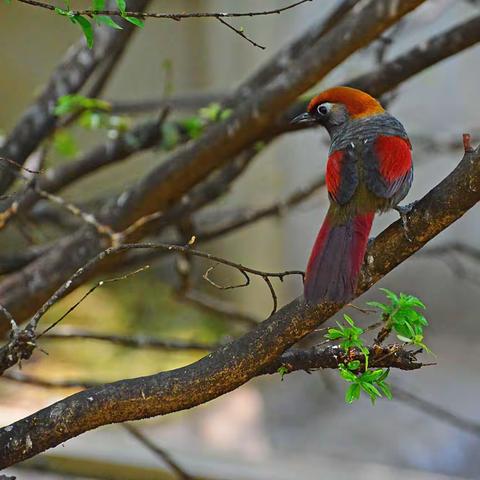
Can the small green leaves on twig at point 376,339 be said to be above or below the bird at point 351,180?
below

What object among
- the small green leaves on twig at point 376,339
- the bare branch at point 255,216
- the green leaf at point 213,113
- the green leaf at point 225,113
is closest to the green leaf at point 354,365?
the small green leaves on twig at point 376,339

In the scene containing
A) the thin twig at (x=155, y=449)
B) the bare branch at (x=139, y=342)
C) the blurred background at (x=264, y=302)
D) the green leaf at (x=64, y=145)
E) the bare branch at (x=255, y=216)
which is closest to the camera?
the thin twig at (x=155, y=449)

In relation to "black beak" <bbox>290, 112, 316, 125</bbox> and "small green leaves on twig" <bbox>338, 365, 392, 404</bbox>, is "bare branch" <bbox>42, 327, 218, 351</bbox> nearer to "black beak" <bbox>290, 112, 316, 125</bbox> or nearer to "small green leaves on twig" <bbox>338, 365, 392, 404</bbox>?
"black beak" <bbox>290, 112, 316, 125</bbox>

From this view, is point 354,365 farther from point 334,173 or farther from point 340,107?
point 340,107

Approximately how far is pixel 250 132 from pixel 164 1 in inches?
130

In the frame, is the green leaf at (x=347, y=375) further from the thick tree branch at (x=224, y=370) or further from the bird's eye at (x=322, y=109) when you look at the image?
the bird's eye at (x=322, y=109)

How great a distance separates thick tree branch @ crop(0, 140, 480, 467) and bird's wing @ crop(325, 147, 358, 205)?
25 cm

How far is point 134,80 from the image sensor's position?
5.51m

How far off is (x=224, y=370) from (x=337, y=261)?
0.23 meters

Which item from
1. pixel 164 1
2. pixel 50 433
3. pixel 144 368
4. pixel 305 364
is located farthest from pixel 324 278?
pixel 164 1

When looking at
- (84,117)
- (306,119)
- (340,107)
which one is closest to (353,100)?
(340,107)

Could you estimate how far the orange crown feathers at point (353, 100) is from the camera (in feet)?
5.94

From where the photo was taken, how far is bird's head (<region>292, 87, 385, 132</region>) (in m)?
1.81

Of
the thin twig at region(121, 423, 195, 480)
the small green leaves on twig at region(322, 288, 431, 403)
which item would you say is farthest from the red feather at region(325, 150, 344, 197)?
the thin twig at region(121, 423, 195, 480)
